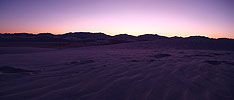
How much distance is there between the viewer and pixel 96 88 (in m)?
2.47

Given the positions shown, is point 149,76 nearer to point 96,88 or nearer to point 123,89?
point 123,89

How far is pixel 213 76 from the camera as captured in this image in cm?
320

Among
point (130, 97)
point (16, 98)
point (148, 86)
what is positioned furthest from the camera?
point (148, 86)

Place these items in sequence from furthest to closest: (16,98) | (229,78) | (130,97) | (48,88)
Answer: (229,78) < (48,88) < (130,97) < (16,98)

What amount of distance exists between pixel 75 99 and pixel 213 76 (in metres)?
2.84

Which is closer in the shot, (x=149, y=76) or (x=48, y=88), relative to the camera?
(x=48, y=88)

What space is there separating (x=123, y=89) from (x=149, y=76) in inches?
37.4

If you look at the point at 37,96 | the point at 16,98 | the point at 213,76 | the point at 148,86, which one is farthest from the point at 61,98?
the point at 213,76

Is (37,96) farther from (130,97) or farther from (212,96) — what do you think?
(212,96)

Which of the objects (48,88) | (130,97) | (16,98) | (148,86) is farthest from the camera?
(148,86)

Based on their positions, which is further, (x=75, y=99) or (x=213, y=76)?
(x=213, y=76)

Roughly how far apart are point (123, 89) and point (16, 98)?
1.50m

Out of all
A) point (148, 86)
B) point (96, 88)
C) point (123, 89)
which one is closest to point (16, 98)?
point (96, 88)

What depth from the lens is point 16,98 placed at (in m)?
2.01
